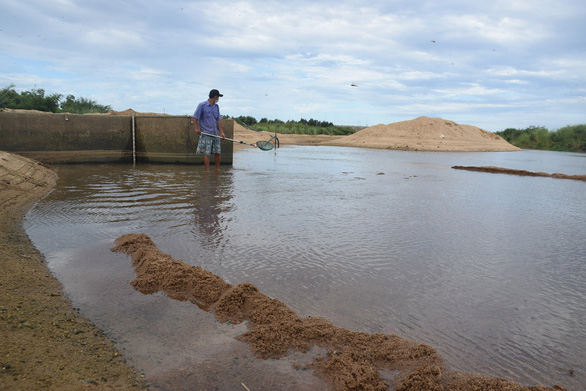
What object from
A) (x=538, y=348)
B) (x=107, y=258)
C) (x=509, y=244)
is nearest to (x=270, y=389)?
(x=538, y=348)

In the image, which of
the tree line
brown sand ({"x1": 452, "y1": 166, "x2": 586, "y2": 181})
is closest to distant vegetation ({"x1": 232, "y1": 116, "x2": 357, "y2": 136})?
the tree line

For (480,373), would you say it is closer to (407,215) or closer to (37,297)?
(37,297)

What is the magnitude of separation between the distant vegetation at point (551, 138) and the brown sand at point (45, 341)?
1816 inches

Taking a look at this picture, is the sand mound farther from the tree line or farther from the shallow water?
the shallow water

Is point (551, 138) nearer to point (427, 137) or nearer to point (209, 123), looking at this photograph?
point (427, 137)

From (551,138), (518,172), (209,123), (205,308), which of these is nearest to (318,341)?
(205,308)

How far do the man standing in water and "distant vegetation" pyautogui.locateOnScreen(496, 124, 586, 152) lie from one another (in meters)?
40.4

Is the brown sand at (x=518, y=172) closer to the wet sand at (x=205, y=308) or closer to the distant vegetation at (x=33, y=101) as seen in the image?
the wet sand at (x=205, y=308)

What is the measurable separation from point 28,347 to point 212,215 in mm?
3522

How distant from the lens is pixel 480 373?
7.07 feet

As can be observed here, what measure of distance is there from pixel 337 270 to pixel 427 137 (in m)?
33.5

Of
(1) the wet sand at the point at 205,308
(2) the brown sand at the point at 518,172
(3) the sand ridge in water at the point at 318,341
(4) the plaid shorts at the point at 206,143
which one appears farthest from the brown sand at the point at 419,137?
(1) the wet sand at the point at 205,308

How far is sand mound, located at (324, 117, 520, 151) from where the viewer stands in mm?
33000

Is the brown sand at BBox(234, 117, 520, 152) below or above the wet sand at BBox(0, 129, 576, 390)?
above
